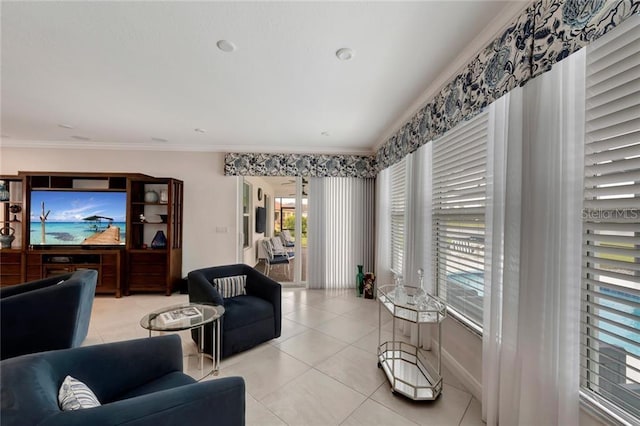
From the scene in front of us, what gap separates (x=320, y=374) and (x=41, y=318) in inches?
94.8

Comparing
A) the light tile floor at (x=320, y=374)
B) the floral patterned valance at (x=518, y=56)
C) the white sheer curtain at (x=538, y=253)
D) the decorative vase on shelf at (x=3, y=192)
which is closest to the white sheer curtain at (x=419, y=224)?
the floral patterned valance at (x=518, y=56)

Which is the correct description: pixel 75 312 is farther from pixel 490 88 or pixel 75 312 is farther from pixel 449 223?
pixel 490 88

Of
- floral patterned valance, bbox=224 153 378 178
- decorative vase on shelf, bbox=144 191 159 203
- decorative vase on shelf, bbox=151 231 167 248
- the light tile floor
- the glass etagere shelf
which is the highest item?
floral patterned valance, bbox=224 153 378 178

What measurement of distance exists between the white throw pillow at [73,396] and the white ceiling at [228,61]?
2036 millimetres

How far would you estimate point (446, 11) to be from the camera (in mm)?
1470

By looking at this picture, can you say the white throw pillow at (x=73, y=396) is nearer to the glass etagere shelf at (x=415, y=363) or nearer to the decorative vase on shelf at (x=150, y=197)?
the glass etagere shelf at (x=415, y=363)

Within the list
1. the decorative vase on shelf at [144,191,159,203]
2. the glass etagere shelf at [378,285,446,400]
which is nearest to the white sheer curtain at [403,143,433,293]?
the glass etagere shelf at [378,285,446,400]

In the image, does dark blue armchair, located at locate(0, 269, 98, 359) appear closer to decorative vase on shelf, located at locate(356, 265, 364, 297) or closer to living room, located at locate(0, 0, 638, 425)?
living room, located at locate(0, 0, 638, 425)

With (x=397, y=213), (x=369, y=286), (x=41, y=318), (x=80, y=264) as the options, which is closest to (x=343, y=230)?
(x=369, y=286)

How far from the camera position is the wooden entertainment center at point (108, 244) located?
12.4ft

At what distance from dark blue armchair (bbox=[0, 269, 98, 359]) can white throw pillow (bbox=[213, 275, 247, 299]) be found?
117cm

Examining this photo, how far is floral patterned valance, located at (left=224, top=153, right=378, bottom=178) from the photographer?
14.2ft

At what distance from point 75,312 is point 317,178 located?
356 cm

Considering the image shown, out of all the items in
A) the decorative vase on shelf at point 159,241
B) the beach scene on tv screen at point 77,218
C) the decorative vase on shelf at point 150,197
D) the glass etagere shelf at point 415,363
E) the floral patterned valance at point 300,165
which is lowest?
the glass etagere shelf at point 415,363
